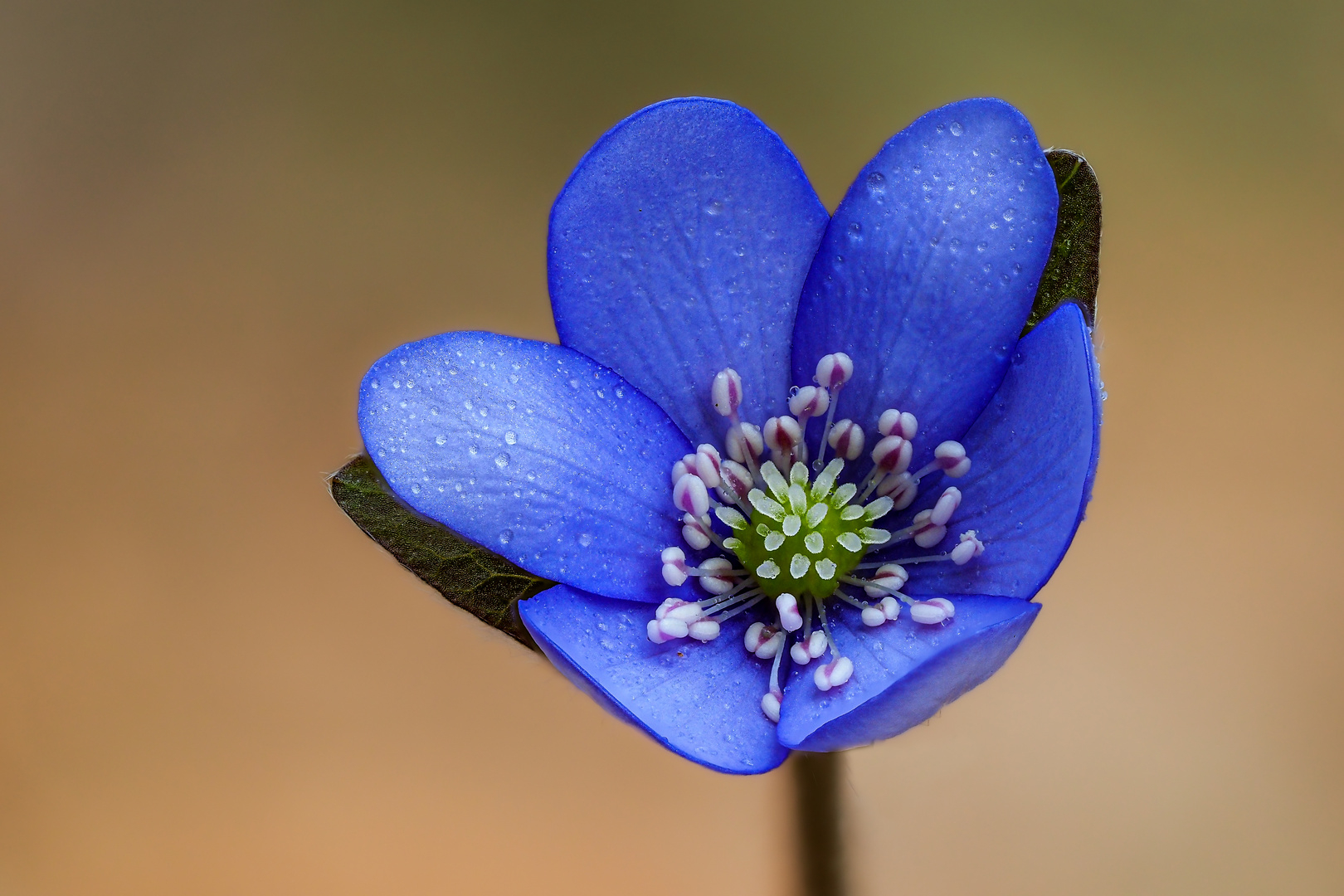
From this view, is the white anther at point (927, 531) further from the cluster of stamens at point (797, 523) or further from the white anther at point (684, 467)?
the white anther at point (684, 467)

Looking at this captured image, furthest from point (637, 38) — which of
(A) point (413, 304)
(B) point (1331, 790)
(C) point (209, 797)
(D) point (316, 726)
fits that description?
(B) point (1331, 790)

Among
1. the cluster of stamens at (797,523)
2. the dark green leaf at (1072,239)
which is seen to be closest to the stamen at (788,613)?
the cluster of stamens at (797,523)

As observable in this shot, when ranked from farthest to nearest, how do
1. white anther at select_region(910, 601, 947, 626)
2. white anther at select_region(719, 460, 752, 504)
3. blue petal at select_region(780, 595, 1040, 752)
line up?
white anther at select_region(719, 460, 752, 504) → white anther at select_region(910, 601, 947, 626) → blue petal at select_region(780, 595, 1040, 752)

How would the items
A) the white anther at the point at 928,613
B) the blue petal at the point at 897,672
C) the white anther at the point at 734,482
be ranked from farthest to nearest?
the white anther at the point at 734,482 < the white anther at the point at 928,613 < the blue petal at the point at 897,672

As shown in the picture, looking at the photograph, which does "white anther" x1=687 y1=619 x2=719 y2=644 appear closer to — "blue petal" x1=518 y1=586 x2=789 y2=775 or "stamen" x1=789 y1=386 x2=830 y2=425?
"blue petal" x1=518 y1=586 x2=789 y2=775

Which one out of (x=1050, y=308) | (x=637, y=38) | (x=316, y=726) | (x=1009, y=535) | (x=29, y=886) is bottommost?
(x=29, y=886)

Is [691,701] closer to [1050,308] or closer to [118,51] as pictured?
[1050,308]

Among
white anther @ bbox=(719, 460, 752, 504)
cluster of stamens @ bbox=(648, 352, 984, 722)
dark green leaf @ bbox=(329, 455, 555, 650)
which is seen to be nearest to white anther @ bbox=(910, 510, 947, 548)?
cluster of stamens @ bbox=(648, 352, 984, 722)
